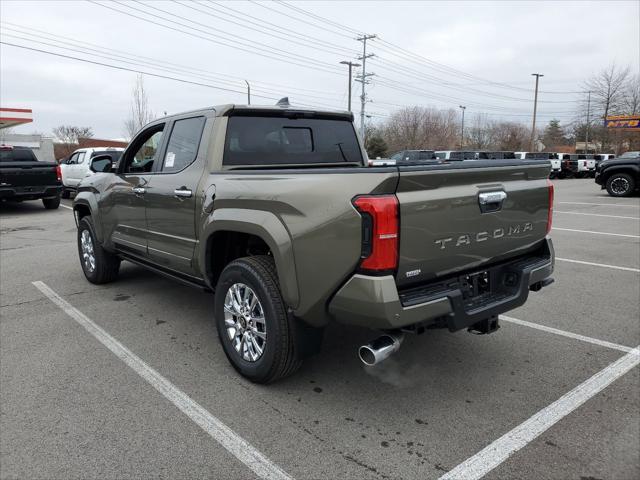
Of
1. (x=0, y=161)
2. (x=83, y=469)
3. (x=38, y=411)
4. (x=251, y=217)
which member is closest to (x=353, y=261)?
(x=251, y=217)

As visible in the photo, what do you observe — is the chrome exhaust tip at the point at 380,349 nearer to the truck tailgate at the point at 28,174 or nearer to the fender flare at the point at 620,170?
the truck tailgate at the point at 28,174

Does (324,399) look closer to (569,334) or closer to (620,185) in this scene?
(569,334)

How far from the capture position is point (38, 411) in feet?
9.87

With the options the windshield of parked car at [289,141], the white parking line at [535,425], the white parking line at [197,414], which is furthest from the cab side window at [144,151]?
the white parking line at [535,425]

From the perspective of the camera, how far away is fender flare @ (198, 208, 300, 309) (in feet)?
9.41

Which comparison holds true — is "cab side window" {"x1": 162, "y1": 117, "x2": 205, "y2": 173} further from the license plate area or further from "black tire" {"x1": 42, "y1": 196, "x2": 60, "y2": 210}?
"black tire" {"x1": 42, "y1": 196, "x2": 60, "y2": 210}

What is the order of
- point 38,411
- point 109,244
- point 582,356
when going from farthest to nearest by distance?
point 109,244 → point 582,356 → point 38,411

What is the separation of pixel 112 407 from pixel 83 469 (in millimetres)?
613

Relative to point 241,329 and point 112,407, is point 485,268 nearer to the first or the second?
point 241,329

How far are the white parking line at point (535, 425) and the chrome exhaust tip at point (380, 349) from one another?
2.15 feet

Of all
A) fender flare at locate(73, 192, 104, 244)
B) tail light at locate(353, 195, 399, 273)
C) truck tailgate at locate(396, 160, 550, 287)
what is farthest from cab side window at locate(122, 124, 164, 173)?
truck tailgate at locate(396, 160, 550, 287)

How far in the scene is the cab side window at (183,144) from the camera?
3.94 m

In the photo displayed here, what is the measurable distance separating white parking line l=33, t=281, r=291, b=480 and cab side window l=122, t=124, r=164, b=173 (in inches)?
62.1

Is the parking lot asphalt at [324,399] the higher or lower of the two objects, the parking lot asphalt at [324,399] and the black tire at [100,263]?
the lower
